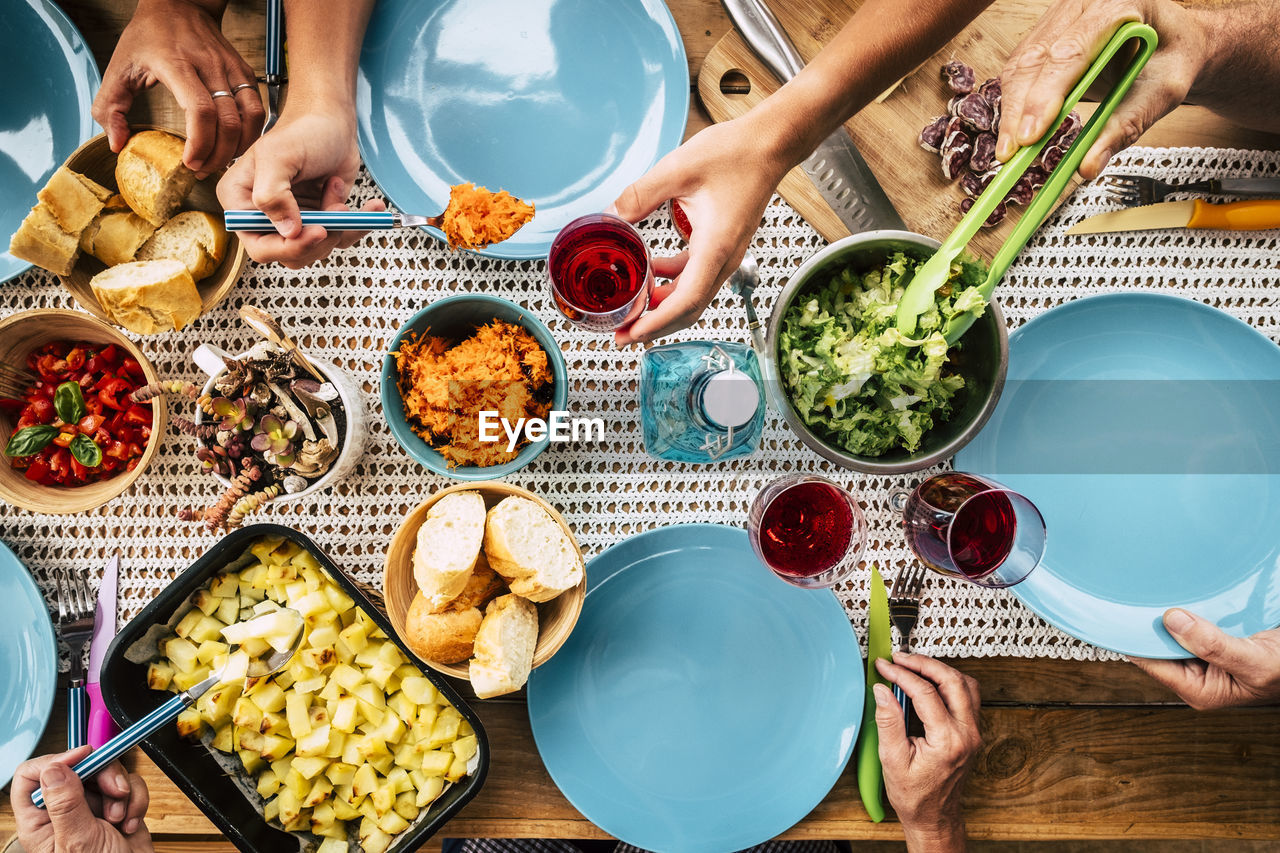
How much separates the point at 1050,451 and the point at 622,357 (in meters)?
0.81

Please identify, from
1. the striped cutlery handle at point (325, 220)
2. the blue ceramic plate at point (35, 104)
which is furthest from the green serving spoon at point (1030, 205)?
the blue ceramic plate at point (35, 104)

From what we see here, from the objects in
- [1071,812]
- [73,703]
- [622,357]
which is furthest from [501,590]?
[1071,812]

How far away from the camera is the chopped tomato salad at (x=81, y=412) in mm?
1295

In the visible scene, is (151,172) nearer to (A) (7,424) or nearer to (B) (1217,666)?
(A) (7,424)

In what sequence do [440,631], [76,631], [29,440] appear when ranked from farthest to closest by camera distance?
[76,631] → [29,440] → [440,631]

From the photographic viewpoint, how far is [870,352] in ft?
3.76

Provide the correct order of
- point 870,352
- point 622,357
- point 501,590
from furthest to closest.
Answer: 1. point 622,357
2. point 501,590
3. point 870,352

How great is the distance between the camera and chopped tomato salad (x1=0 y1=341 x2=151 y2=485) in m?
1.29

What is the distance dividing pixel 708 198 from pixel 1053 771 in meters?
1.30

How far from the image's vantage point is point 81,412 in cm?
129

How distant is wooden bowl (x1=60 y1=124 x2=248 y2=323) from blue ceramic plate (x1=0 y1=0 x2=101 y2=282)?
3.9 inches

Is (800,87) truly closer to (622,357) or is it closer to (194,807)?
(622,357)

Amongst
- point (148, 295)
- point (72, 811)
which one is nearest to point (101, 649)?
point (72, 811)

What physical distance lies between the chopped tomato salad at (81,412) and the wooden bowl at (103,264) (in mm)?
100
